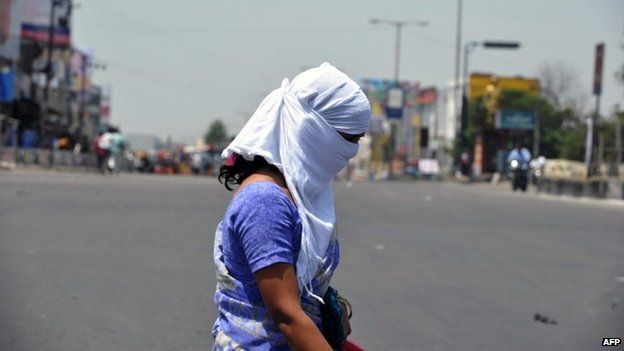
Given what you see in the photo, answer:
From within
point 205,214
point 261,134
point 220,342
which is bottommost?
point 205,214

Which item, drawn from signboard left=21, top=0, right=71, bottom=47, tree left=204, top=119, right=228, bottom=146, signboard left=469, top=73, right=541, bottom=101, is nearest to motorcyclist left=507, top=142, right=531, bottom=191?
signboard left=21, top=0, right=71, bottom=47

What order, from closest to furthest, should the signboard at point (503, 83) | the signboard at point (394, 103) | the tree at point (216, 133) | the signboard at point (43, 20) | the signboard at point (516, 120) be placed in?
the signboard at point (43, 20), the signboard at point (516, 120), the signboard at point (503, 83), the signboard at point (394, 103), the tree at point (216, 133)

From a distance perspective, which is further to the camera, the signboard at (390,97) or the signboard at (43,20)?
the signboard at (390,97)

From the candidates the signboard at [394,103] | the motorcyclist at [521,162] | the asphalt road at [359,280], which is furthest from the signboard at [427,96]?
the asphalt road at [359,280]

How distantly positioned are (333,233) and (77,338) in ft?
14.2

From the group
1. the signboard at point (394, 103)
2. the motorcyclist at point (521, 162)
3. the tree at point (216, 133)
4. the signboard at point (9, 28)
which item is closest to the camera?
the motorcyclist at point (521, 162)

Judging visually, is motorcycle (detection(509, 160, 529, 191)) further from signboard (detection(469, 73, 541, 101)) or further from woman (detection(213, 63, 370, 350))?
signboard (detection(469, 73, 541, 101))

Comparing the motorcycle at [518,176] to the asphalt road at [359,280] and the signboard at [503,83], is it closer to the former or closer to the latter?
the asphalt road at [359,280]

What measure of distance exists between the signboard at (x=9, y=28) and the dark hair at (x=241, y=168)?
101 ft

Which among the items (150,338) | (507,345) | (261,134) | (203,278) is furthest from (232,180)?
(203,278)

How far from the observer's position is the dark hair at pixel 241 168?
9.48 feet

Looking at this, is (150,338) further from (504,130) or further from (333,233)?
(504,130)

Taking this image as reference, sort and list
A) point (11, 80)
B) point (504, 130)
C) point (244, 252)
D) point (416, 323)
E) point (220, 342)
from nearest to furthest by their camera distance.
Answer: point (244, 252) < point (220, 342) < point (416, 323) < point (11, 80) < point (504, 130)

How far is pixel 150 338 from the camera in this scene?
6.94 meters
